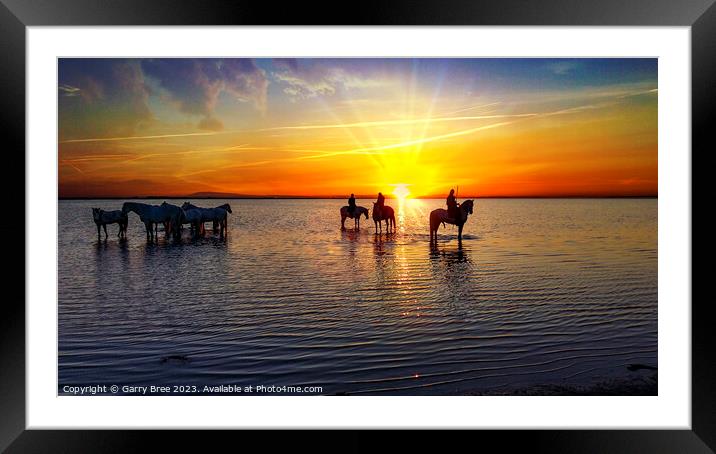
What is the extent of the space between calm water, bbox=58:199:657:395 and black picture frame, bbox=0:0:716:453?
0.93m

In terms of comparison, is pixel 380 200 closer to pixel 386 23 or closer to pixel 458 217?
pixel 458 217

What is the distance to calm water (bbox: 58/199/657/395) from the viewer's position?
577 centimetres

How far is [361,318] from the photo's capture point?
24.4 feet

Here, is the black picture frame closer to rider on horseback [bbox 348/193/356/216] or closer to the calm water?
the calm water

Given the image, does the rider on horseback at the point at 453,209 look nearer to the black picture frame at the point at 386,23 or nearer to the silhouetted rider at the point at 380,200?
the silhouetted rider at the point at 380,200

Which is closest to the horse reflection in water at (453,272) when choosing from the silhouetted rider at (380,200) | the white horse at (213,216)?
the silhouetted rider at (380,200)

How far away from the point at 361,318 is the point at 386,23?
4041 mm

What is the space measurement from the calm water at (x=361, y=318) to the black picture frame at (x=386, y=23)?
0.93 m

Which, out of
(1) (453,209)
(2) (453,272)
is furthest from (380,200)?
(2) (453,272)

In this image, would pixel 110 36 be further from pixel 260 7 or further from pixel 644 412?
pixel 644 412
